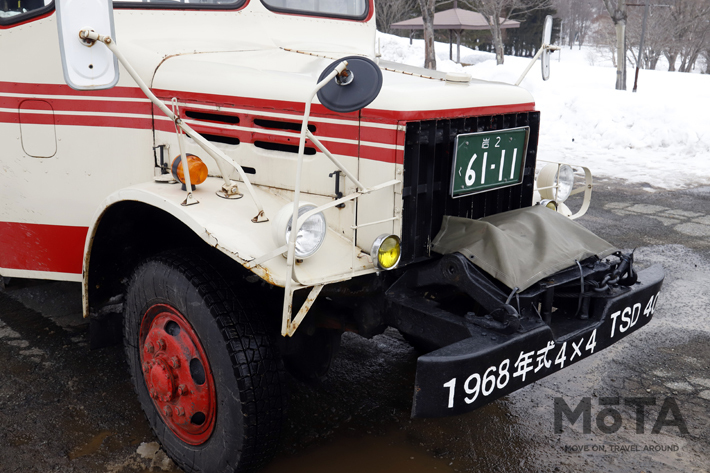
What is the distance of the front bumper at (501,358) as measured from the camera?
2352mm

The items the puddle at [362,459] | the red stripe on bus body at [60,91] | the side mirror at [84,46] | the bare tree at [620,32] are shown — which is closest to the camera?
the side mirror at [84,46]

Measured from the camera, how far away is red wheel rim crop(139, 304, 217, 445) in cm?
277

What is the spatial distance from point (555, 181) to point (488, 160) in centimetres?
76

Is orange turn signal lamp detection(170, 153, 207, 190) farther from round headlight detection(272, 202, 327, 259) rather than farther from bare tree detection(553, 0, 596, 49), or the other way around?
bare tree detection(553, 0, 596, 49)

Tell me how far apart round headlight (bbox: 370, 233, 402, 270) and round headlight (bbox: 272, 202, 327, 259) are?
0.24 m


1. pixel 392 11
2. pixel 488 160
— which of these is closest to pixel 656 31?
pixel 392 11

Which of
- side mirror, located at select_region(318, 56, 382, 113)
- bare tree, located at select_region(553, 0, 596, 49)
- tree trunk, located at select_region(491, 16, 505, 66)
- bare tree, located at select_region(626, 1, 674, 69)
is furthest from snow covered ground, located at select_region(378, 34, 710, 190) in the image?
bare tree, located at select_region(553, 0, 596, 49)

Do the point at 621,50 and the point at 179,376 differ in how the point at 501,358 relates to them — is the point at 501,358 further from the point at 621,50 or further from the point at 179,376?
the point at 621,50

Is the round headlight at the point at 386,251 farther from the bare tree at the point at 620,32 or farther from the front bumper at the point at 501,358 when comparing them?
the bare tree at the point at 620,32

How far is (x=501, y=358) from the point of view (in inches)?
96.8

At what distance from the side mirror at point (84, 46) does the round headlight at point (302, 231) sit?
0.81m

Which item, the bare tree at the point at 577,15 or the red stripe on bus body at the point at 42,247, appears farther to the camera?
the bare tree at the point at 577,15

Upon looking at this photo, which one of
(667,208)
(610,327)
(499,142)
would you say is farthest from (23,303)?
(667,208)

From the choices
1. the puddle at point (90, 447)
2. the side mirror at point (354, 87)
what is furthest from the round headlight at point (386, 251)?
the puddle at point (90, 447)
